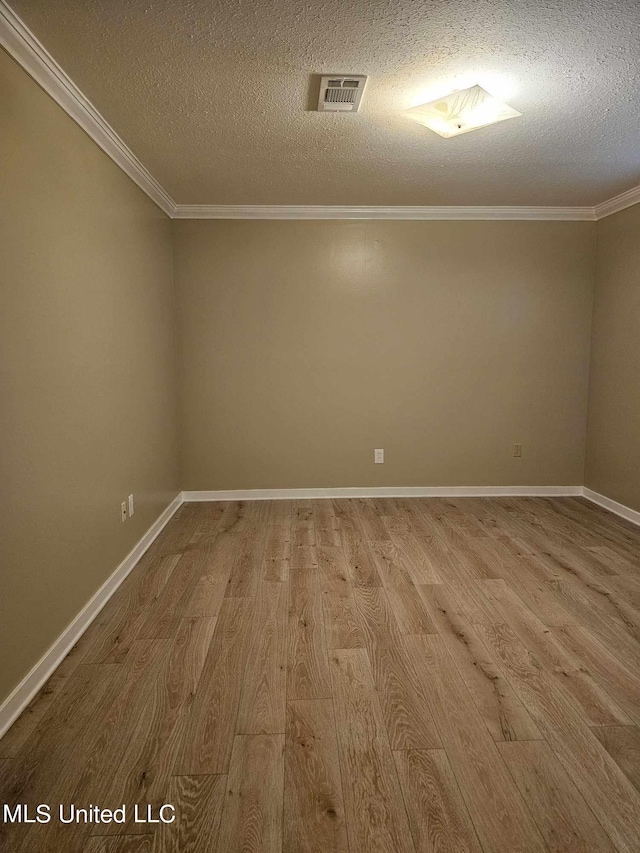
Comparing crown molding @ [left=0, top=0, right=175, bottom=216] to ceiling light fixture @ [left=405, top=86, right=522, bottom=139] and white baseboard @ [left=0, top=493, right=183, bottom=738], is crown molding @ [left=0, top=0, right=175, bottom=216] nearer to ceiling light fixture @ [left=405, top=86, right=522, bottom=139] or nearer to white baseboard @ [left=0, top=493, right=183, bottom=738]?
ceiling light fixture @ [left=405, top=86, right=522, bottom=139]

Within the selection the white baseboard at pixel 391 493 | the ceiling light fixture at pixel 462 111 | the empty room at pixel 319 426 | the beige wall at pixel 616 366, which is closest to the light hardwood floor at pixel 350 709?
the empty room at pixel 319 426

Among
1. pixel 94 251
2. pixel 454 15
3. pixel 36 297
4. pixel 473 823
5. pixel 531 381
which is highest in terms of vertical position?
pixel 454 15

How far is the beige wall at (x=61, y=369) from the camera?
76.5 inches

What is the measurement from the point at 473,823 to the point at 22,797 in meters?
1.31

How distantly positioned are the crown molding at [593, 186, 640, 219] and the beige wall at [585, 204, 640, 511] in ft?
0.16

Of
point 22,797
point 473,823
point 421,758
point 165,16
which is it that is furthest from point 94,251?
point 473,823

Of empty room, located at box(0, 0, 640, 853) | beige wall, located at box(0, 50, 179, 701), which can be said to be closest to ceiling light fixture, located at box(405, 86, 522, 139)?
empty room, located at box(0, 0, 640, 853)

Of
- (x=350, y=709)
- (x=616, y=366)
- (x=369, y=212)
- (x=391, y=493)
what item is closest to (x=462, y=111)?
(x=369, y=212)

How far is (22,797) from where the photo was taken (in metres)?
1.59

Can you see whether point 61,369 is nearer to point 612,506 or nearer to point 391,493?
point 391,493

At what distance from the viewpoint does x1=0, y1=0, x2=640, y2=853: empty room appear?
171 cm

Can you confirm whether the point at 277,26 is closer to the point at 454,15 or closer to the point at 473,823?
the point at 454,15

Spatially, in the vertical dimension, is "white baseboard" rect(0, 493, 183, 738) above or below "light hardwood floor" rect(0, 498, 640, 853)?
above

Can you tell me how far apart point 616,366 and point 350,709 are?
361 cm
